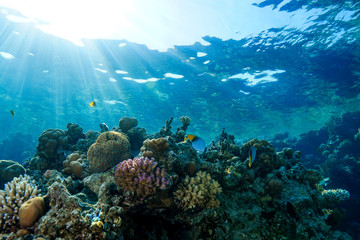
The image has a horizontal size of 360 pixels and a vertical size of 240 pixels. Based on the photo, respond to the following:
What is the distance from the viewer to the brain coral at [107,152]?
504 cm

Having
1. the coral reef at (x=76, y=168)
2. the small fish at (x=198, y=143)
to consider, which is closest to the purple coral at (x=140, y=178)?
the small fish at (x=198, y=143)

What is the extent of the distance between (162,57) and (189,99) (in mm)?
7589

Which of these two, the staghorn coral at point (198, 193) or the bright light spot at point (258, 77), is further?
the bright light spot at point (258, 77)

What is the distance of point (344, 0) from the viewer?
9.73 m

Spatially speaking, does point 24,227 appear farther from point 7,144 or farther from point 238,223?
point 7,144

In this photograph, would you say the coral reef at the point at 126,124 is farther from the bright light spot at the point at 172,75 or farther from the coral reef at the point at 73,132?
the bright light spot at the point at 172,75

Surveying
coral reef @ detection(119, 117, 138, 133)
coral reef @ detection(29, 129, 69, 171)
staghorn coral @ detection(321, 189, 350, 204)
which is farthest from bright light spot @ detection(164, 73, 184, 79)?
staghorn coral @ detection(321, 189, 350, 204)

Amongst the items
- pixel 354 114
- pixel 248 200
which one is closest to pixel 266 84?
pixel 354 114

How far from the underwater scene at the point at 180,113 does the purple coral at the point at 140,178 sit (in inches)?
1.1

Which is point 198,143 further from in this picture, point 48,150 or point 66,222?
point 48,150

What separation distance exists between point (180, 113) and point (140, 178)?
75.6ft

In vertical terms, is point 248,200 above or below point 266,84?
below

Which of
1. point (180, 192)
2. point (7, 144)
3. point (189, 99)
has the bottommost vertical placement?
point (7, 144)

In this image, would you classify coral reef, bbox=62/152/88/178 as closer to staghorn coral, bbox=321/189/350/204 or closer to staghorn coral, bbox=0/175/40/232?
staghorn coral, bbox=0/175/40/232
